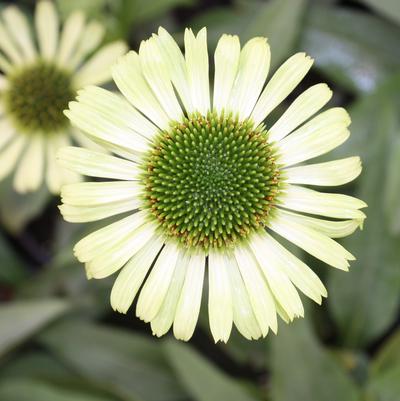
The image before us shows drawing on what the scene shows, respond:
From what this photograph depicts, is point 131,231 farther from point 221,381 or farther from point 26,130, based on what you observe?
point 26,130

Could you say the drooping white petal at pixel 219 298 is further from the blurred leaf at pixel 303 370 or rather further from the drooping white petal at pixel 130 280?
the blurred leaf at pixel 303 370

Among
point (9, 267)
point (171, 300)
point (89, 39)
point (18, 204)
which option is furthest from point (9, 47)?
point (171, 300)

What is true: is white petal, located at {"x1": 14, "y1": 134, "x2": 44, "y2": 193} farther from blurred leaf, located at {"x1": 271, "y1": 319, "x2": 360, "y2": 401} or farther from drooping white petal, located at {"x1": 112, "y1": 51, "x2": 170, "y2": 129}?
blurred leaf, located at {"x1": 271, "y1": 319, "x2": 360, "y2": 401}

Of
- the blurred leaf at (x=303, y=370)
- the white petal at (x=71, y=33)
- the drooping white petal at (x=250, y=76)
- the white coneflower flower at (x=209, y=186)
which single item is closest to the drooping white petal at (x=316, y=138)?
the white coneflower flower at (x=209, y=186)

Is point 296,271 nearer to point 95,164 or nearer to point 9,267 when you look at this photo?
point 95,164

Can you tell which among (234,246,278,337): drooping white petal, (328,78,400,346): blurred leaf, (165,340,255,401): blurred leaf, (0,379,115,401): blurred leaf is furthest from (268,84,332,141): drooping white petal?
(0,379,115,401): blurred leaf

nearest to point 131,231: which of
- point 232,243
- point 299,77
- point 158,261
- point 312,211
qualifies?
point 158,261
